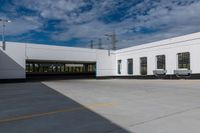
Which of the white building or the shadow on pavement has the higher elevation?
the white building

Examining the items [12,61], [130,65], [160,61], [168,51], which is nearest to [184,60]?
[168,51]

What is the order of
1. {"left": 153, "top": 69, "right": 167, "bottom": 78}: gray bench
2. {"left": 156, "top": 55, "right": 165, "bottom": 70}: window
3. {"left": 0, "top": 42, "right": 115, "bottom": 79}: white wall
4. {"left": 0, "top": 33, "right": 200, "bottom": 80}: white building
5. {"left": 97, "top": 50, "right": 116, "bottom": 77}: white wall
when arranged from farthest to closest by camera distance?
{"left": 97, "top": 50, "right": 116, "bottom": 77}: white wall, {"left": 156, "top": 55, "right": 165, "bottom": 70}: window, {"left": 153, "top": 69, "right": 167, "bottom": 78}: gray bench, {"left": 0, "top": 42, "right": 115, "bottom": 79}: white wall, {"left": 0, "top": 33, "right": 200, "bottom": 80}: white building

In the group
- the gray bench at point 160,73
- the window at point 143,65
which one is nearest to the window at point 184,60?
the gray bench at point 160,73

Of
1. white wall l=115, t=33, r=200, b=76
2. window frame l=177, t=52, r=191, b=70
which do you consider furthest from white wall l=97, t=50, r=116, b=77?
window frame l=177, t=52, r=191, b=70

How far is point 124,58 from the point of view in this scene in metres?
40.2

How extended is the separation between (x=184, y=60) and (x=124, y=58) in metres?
13.5

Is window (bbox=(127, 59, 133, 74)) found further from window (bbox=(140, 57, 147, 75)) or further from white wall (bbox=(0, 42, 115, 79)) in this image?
white wall (bbox=(0, 42, 115, 79))

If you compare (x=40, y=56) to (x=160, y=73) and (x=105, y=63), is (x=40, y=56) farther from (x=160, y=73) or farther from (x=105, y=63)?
(x=160, y=73)

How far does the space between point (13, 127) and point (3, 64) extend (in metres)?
25.5

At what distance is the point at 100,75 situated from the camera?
1580 inches

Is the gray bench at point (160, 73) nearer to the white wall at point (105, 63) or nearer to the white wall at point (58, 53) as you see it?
the white wall at point (105, 63)

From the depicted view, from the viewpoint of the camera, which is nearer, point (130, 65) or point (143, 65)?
point (143, 65)

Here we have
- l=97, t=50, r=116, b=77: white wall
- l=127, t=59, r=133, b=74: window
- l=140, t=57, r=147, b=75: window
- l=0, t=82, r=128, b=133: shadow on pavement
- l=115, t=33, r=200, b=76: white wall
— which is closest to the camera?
l=0, t=82, r=128, b=133: shadow on pavement

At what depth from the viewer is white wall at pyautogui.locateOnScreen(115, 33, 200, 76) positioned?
87.9 ft
